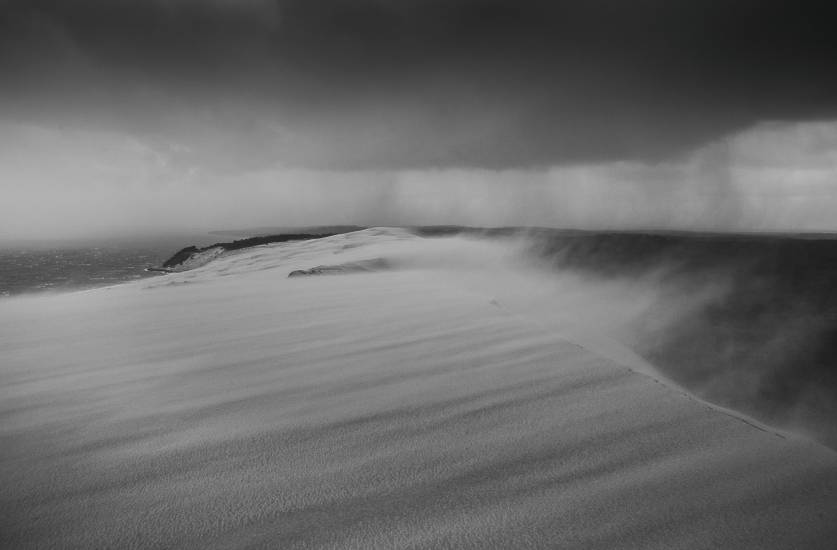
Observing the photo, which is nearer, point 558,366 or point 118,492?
point 118,492

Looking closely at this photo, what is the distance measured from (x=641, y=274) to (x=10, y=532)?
16.7ft

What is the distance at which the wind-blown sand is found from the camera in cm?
89

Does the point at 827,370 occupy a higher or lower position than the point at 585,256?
lower

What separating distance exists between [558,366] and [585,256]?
446cm

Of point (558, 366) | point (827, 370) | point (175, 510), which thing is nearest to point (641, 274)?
point (827, 370)

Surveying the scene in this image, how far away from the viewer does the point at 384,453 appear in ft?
3.90

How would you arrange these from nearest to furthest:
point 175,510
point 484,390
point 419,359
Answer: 1. point 175,510
2. point 484,390
3. point 419,359

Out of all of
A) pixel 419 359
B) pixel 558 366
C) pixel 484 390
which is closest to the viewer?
pixel 484 390

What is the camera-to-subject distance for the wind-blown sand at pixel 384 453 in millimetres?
895

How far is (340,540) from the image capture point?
86 cm

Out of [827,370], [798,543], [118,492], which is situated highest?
[118,492]

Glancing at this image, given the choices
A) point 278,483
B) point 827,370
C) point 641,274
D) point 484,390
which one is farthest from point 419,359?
point 641,274

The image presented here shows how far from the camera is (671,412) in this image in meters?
1.38

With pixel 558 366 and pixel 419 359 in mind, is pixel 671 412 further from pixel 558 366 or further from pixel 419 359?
pixel 419 359
